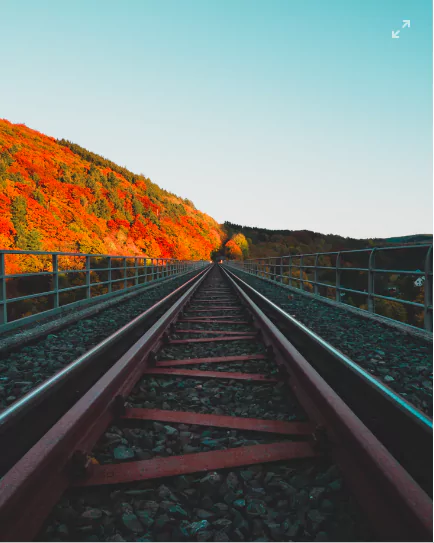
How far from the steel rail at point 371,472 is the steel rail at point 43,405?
5.75 ft

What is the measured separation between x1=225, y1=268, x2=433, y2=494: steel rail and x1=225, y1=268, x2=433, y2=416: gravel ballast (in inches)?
13.0

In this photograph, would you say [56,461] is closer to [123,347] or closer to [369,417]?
[369,417]

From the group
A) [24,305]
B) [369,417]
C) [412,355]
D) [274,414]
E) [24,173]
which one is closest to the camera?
[369,417]

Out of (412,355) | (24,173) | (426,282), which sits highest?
(24,173)

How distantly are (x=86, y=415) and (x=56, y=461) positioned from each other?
1.20 feet

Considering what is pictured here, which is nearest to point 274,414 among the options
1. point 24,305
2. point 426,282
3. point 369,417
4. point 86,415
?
point 369,417

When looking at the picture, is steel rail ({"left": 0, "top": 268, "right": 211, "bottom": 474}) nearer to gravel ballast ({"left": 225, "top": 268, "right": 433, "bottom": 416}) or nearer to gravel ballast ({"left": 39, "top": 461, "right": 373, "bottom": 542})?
gravel ballast ({"left": 39, "top": 461, "right": 373, "bottom": 542})

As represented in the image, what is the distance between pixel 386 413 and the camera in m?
2.16

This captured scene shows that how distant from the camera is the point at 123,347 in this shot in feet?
12.6

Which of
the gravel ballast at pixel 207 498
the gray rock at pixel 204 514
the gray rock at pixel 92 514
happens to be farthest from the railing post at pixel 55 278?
the gray rock at pixel 204 514

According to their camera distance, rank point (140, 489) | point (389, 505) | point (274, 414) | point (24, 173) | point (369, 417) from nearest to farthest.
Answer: point (389, 505)
point (140, 489)
point (369, 417)
point (274, 414)
point (24, 173)

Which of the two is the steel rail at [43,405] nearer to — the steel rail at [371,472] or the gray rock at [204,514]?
the gray rock at [204,514]

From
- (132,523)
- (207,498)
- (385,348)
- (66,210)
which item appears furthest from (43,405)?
(66,210)

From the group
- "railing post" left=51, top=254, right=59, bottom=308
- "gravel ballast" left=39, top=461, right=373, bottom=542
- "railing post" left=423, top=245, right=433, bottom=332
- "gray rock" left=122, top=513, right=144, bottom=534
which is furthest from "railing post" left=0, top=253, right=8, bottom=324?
"railing post" left=423, top=245, right=433, bottom=332
